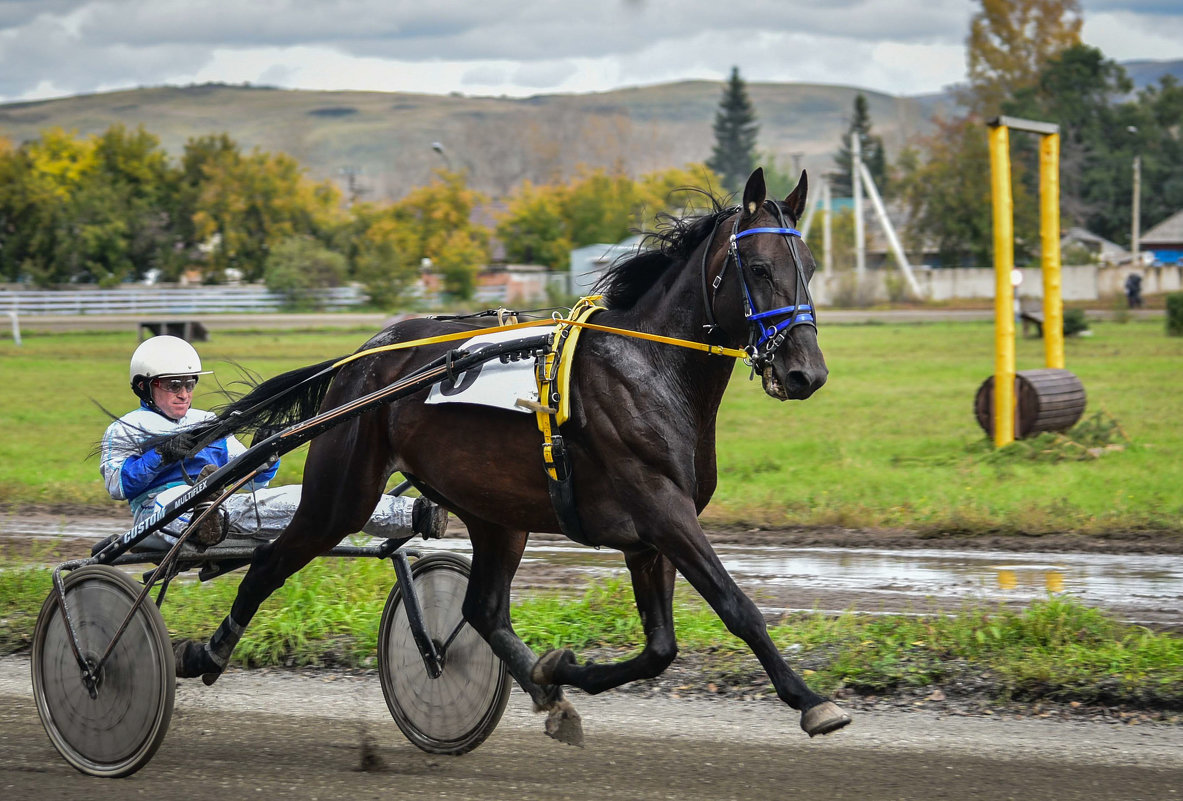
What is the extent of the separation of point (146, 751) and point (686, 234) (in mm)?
2627

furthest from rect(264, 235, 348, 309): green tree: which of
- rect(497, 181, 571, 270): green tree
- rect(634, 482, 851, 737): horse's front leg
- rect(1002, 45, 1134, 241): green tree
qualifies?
rect(634, 482, 851, 737): horse's front leg

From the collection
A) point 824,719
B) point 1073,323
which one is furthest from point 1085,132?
point 824,719

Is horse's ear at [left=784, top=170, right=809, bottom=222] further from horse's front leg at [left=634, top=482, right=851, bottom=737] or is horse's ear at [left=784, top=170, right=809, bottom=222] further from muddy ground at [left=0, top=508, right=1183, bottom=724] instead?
muddy ground at [left=0, top=508, right=1183, bottom=724]

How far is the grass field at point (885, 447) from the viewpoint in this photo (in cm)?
955

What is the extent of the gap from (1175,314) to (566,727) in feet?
93.3

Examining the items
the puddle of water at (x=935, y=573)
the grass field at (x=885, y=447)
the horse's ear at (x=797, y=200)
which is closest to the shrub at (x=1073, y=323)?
the grass field at (x=885, y=447)

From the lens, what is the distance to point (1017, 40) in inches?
2485

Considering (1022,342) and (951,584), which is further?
(1022,342)

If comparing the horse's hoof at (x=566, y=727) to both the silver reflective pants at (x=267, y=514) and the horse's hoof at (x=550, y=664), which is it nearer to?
the horse's hoof at (x=550, y=664)

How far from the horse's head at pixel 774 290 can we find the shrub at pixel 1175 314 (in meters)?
27.7

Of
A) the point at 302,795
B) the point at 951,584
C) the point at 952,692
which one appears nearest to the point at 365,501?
the point at 302,795

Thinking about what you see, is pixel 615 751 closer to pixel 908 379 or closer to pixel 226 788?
pixel 226 788

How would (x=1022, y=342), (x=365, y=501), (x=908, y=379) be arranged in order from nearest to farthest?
(x=365, y=501) < (x=908, y=379) < (x=1022, y=342)

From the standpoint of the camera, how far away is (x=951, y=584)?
731 centimetres
